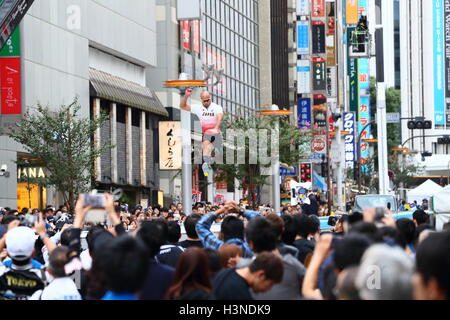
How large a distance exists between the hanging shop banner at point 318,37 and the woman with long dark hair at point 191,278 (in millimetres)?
87715

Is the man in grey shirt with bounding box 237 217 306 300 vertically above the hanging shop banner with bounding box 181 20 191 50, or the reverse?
the hanging shop banner with bounding box 181 20 191 50

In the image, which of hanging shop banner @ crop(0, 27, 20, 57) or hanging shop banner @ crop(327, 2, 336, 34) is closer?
hanging shop banner @ crop(0, 27, 20, 57)

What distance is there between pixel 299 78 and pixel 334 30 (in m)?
16.2

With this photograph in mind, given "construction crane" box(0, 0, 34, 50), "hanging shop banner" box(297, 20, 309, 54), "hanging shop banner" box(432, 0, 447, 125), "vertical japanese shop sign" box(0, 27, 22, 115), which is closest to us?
"construction crane" box(0, 0, 34, 50)

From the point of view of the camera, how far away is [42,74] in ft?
155

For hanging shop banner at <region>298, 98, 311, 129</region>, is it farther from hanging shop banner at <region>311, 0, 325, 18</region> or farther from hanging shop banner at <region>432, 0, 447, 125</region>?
hanging shop banner at <region>432, 0, 447, 125</region>

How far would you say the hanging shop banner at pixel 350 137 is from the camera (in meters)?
107

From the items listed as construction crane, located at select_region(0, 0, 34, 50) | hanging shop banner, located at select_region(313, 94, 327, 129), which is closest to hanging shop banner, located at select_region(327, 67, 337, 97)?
hanging shop banner, located at select_region(313, 94, 327, 129)

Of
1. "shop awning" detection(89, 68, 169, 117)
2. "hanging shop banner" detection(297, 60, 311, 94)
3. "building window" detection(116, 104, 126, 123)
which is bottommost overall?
"building window" detection(116, 104, 126, 123)

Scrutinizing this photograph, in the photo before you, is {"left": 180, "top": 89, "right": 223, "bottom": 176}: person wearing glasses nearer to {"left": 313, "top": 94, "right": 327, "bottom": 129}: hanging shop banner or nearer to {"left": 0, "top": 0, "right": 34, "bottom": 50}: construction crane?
{"left": 0, "top": 0, "right": 34, "bottom": 50}: construction crane

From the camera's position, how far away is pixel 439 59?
148 m

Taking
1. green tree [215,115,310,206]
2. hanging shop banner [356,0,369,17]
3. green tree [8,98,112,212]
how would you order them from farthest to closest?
hanging shop banner [356,0,369,17] < green tree [215,115,310,206] < green tree [8,98,112,212]

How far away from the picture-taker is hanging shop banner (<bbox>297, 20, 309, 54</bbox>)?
90.9 meters

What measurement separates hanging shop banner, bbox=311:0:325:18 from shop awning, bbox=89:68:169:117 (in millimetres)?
32347
